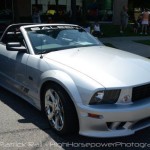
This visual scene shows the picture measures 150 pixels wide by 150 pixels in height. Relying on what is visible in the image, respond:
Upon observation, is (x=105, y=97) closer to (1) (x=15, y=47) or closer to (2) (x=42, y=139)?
(2) (x=42, y=139)

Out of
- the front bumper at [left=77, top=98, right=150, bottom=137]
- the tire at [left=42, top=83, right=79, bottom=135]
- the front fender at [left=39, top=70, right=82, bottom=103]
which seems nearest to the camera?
the front bumper at [left=77, top=98, right=150, bottom=137]

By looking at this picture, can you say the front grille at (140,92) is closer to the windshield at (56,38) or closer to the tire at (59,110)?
the tire at (59,110)

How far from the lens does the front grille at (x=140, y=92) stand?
3.90 metres

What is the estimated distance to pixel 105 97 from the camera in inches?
148

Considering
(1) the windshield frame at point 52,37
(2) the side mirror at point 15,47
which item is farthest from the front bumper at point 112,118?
(2) the side mirror at point 15,47

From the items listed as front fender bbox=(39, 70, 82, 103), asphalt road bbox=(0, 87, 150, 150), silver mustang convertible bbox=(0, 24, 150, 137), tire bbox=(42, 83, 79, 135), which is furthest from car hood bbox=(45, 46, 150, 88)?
asphalt road bbox=(0, 87, 150, 150)

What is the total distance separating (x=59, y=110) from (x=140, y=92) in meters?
1.07

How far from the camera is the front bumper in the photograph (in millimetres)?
3686

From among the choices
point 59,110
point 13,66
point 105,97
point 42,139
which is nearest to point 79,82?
point 105,97

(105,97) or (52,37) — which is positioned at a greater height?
(52,37)

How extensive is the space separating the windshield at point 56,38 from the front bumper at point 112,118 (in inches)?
62.2

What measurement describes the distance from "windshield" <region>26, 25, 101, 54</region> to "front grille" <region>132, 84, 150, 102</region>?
165cm

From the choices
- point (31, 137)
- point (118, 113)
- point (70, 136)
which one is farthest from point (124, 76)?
point (31, 137)

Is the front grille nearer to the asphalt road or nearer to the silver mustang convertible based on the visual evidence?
the silver mustang convertible
